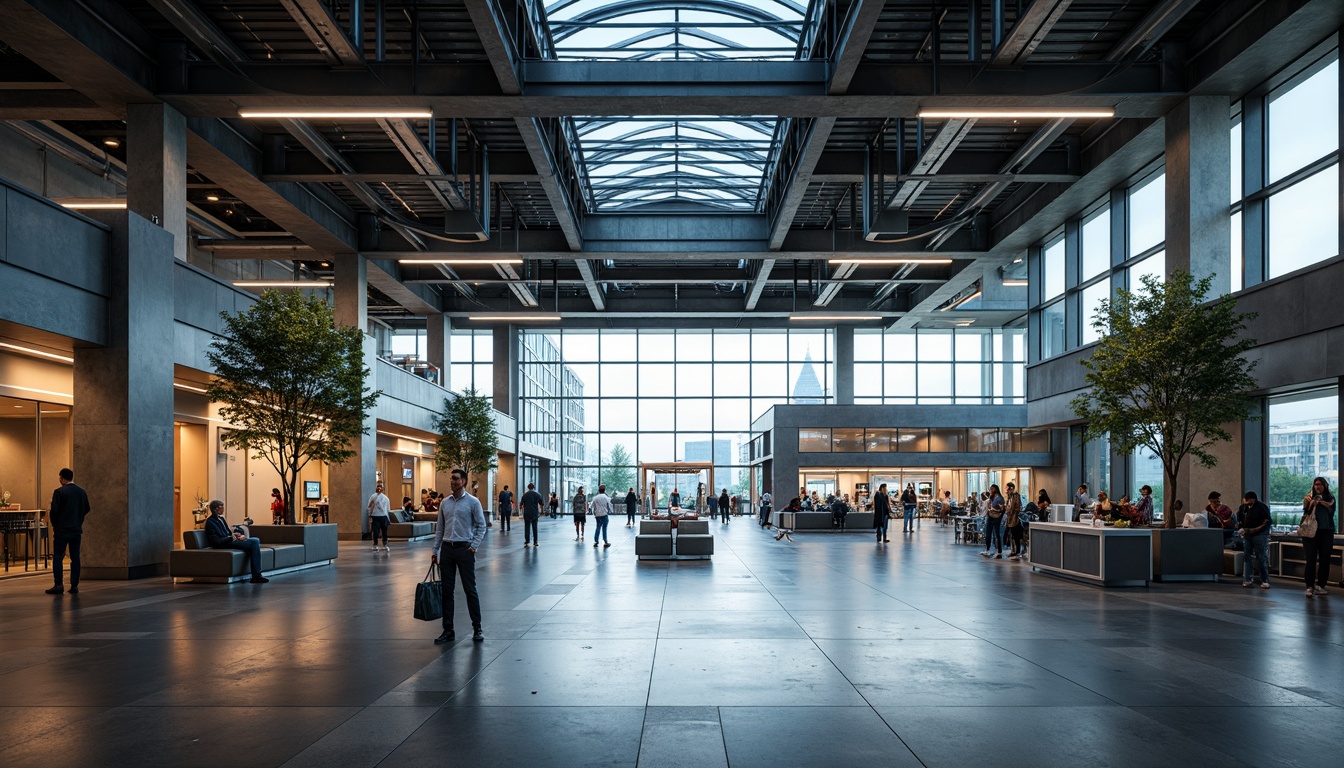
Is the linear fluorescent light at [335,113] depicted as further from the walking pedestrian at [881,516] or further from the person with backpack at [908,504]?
the person with backpack at [908,504]

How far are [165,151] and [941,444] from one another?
33317mm

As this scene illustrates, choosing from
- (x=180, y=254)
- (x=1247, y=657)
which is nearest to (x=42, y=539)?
(x=180, y=254)

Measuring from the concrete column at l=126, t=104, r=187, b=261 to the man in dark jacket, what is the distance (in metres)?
5.13

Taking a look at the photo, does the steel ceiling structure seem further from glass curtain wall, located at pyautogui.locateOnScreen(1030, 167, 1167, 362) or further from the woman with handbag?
the woman with handbag

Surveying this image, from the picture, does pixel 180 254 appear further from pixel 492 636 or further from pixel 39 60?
pixel 492 636

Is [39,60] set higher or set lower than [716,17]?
lower

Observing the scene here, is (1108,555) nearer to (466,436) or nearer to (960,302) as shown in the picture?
(960,302)

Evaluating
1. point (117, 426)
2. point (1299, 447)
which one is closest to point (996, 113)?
point (1299, 447)

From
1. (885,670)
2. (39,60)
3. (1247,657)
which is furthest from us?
(39,60)

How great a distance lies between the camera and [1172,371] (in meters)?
16.0

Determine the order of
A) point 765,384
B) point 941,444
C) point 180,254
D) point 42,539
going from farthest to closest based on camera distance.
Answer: point 765,384 → point 941,444 → point 42,539 → point 180,254

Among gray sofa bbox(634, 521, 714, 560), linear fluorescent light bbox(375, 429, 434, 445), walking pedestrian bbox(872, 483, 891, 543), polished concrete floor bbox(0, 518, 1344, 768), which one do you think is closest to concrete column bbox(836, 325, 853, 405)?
walking pedestrian bbox(872, 483, 891, 543)

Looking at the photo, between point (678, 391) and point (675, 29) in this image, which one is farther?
point (678, 391)

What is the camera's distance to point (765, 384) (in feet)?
162
